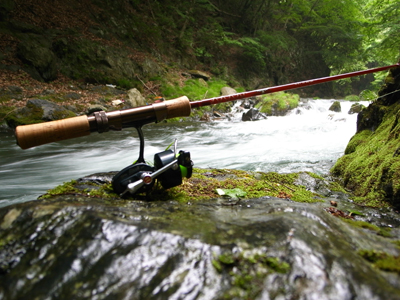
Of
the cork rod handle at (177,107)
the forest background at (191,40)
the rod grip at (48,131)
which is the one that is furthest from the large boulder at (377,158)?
the forest background at (191,40)

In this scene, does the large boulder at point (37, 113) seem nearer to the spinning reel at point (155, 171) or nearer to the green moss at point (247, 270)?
the spinning reel at point (155, 171)

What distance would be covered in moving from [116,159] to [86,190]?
16.2 feet

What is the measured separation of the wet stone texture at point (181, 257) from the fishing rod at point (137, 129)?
502 mm

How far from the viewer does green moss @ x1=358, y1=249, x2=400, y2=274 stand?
1.04 meters

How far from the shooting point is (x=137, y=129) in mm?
1924

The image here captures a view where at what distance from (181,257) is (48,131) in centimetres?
135

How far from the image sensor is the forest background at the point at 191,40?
11796 mm

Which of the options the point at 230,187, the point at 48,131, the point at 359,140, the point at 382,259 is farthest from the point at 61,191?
the point at 359,140

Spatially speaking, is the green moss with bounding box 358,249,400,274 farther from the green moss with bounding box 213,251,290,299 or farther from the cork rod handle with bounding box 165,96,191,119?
the cork rod handle with bounding box 165,96,191,119

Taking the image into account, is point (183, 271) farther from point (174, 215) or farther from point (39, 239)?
point (39, 239)

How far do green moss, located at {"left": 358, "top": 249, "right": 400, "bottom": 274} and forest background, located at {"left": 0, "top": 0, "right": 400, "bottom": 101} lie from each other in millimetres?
12144

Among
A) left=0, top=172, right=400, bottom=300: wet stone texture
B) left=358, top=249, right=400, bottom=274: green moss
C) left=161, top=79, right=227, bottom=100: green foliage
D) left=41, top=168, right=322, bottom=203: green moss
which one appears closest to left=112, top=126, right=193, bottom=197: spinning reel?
left=41, top=168, right=322, bottom=203: green moss

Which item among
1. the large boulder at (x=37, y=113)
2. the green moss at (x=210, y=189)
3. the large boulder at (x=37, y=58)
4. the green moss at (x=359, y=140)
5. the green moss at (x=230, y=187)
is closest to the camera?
the green moss at (x=210, y=189)

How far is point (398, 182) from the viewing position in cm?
244
